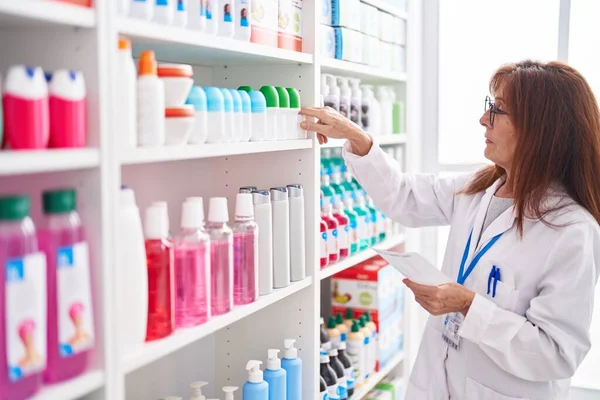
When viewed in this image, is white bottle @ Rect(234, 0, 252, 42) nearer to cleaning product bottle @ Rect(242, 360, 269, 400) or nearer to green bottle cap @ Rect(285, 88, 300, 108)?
green bottle cap @ Rect(285, 88, 300, 108)

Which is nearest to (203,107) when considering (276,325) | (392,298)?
(276,325)

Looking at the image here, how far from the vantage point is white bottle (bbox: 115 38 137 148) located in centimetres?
134

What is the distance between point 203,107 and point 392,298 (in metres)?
1.84

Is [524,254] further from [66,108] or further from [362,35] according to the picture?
[66,108]

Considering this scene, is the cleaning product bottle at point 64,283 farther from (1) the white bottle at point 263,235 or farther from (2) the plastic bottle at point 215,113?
(1) the white bottle at point 263,235

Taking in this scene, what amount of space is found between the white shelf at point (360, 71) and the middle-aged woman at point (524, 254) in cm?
23

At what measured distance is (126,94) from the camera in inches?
53.4

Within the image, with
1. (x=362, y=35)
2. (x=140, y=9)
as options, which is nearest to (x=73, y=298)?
(x=140, y=9)

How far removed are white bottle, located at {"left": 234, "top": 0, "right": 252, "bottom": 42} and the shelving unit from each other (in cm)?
4

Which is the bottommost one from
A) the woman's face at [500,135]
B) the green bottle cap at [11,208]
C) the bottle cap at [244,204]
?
the bottle cap at [244,204]

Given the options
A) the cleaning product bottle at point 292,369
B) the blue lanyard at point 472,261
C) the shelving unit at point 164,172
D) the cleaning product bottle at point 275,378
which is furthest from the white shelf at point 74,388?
the blue lanyard at point 472,261

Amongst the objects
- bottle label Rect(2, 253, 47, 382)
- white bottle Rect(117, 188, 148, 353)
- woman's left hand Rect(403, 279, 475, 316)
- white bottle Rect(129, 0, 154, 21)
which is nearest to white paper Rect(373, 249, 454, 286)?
woman's left hand Rect(403, 279, 475, 316)

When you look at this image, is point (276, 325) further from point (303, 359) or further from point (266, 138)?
point (266, 138)

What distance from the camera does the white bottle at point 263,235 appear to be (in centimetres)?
196
